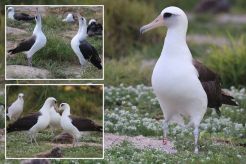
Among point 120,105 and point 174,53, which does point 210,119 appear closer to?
point 120,105

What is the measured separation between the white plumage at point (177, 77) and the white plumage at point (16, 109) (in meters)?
1.29

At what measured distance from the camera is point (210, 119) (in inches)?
401

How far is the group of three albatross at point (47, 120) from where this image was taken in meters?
7.70

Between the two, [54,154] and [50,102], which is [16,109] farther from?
[54,154]

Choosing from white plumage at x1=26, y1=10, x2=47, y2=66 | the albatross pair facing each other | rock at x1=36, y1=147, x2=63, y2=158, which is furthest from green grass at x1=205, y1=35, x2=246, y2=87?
rock at x1=36, y1=147, x2=63, y2=158

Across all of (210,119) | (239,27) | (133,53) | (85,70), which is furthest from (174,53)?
(239,27)

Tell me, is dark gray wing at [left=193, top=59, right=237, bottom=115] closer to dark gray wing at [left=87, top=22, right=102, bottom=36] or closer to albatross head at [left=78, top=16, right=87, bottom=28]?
dark gray wing at [left=87, top=22, right=102, bottom=36]

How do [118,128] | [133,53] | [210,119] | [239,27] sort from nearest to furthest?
[118,128], [210,119], [133,53], [239,27]

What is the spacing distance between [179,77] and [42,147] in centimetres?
144

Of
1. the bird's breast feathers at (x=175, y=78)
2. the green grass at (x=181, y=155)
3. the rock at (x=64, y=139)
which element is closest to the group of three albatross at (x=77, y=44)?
the bird's breast feathers at (x=175, y=78)

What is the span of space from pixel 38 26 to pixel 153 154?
5.34 feet

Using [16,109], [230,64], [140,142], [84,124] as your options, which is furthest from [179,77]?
[230,64]

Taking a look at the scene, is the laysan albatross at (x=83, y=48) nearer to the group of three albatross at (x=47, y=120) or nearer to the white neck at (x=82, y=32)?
the white neck at (x=82, y=32)

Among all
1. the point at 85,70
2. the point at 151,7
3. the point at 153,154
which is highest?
the point at 151,7
